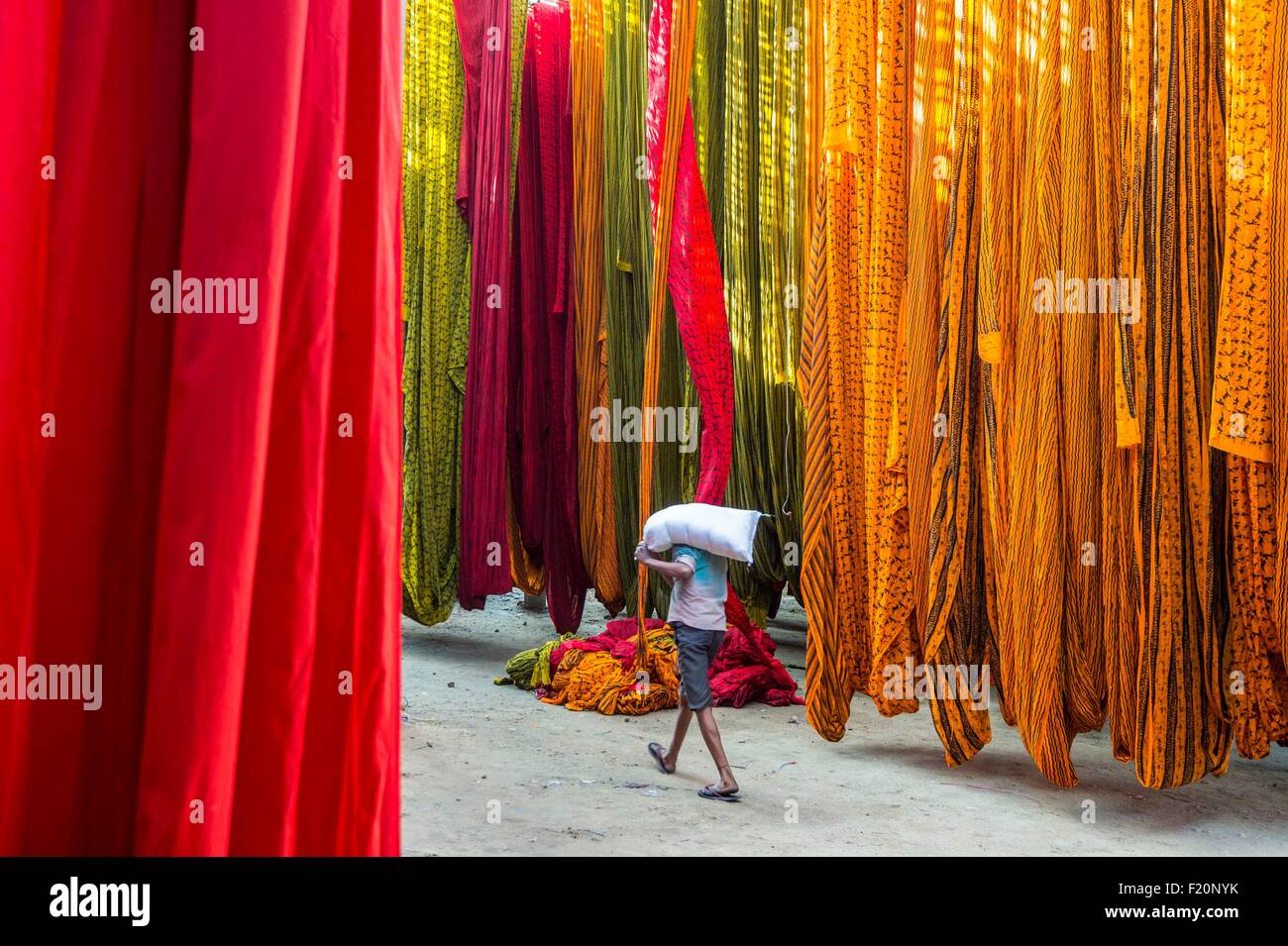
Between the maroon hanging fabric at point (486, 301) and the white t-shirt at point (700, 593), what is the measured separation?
2512mm

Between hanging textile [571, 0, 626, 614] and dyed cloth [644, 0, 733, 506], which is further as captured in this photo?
hanging textile [571, 0, 626, 614]

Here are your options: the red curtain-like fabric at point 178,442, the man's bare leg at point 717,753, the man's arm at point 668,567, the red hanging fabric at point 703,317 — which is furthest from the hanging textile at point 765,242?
the red curtain-like fabric at point 178,442

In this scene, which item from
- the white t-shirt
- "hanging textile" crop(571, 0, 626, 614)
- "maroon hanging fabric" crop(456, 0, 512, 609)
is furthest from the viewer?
"maroon hanging fabric" crop(456, 0, 512, 609)

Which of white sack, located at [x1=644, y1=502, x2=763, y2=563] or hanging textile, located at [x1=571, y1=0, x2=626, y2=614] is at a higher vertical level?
hanging textile, located at [x1=571, y1=0, x2=626, y2=614]

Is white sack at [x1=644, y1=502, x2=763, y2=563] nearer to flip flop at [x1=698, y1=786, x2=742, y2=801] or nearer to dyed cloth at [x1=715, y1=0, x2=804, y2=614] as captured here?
flip flop at [x1=698, y1=786, x2=742, y2=801]

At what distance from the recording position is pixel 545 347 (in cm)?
662

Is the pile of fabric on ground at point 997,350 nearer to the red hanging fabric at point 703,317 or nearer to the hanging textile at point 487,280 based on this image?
the red hanging fabric at point 703,317

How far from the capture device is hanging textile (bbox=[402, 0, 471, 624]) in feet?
22.6

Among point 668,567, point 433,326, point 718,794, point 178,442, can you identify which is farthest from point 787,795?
point 433,326

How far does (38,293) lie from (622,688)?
486 centimetres

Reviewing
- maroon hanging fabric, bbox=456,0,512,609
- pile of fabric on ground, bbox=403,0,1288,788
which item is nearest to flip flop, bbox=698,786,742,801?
pile of fabric on ground, bbox=403,0,1288,788

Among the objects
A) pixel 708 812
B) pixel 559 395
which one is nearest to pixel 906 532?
pixel 708 812

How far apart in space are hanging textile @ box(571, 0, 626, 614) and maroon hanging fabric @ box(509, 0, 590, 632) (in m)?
0.15
